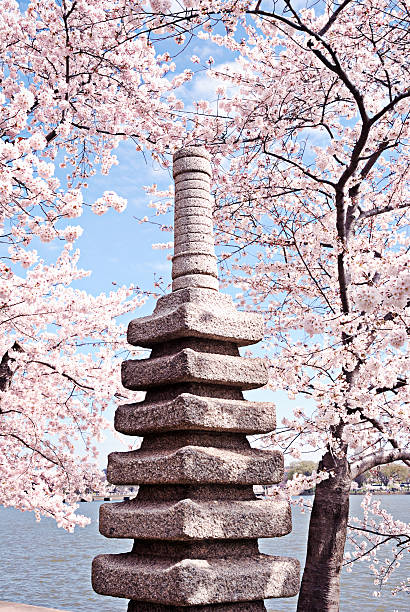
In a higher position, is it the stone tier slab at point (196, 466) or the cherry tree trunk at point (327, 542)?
the stone tier slab at point (196, 466)

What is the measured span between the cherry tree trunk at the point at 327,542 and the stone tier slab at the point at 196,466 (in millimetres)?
3878

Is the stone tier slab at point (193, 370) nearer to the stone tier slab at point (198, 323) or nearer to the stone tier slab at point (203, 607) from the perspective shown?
the stone tier slab at point (198, 323)

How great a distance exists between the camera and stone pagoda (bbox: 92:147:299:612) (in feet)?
16.1

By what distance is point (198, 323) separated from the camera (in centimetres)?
550

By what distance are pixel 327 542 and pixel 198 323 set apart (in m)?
5.18

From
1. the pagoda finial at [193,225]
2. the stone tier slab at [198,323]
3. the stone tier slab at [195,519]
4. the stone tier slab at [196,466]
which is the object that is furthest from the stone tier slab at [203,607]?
the pagoda finial at [193,225]

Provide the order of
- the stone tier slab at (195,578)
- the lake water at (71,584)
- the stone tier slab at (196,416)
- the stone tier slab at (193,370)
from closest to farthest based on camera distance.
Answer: the stone tier slab at (195,578)
the stone tier slab at (196,416)
the stone tier slab at (193,370)
the lake water at (71,584)

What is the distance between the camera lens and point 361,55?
967cm

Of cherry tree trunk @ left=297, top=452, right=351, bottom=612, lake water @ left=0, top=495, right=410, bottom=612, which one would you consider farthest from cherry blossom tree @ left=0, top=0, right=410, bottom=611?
lake water @ left=0, top=495, right=410, bottom=612

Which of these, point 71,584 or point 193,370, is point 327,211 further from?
point 71,584

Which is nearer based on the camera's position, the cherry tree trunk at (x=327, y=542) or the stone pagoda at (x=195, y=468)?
the stone pagoda at (x=195, y=468)

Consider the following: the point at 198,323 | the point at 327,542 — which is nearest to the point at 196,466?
the point at 198,323

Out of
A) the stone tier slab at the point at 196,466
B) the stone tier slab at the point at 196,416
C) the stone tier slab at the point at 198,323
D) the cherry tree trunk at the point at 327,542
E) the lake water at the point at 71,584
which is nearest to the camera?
the stone tier slab at the point at 196,466

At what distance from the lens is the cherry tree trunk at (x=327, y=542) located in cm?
896
